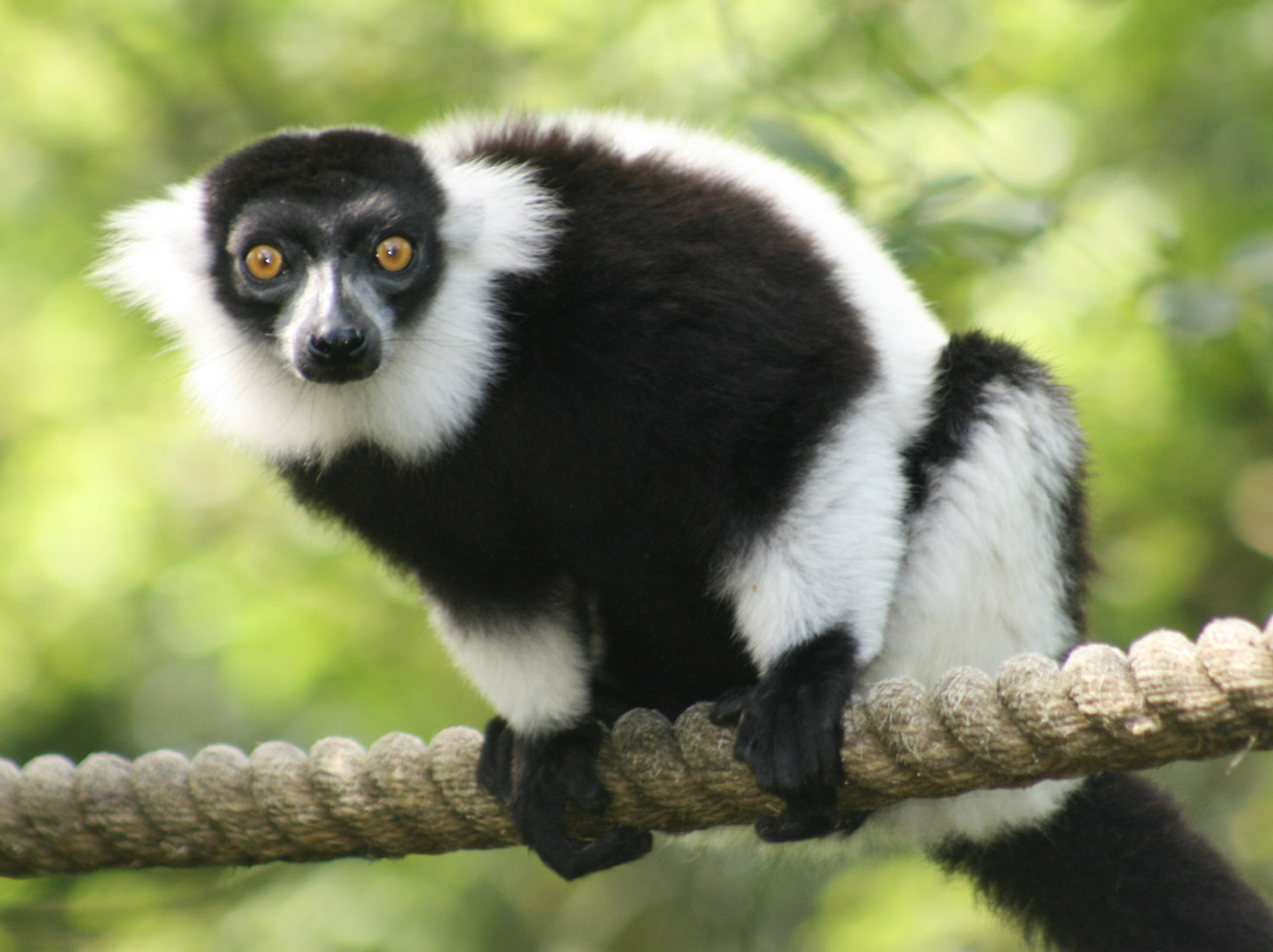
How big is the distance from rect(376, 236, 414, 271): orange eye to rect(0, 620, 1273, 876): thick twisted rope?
1.13 m

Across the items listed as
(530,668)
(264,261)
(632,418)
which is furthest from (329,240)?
(530,668)

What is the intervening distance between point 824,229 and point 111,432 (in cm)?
471

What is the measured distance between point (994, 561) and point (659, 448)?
0.81 m

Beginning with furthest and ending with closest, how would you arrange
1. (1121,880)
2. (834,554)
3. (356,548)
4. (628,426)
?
(356,548) < (1121,880) < (628,426) < (834,554)

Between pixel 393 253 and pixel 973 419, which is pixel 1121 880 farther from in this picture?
pixel 393 253

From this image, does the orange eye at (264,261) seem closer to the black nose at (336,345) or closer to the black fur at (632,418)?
the black nose at (336,345)

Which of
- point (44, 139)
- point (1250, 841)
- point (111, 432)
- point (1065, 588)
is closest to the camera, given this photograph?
point (1065, 588)

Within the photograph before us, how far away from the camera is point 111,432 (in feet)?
22.4

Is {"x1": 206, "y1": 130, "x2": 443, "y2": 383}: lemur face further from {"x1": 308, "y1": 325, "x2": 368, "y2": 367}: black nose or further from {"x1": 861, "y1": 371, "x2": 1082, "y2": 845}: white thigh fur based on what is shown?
{"x1": 861, "y1": 371, "x2": 1082, "y2": 845}: white thigh fur

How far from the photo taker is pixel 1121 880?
3090 millimetres

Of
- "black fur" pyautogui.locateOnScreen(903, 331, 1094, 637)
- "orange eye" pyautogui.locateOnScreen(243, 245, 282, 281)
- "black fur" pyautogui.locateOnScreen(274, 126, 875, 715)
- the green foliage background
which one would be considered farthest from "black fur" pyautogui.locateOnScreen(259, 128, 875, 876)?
the green foliage background

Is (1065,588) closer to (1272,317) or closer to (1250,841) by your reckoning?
(1272,317)

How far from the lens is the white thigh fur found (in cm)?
303

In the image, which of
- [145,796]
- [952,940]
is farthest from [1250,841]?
[145,796]
